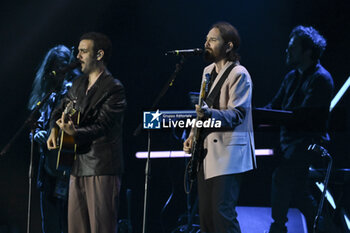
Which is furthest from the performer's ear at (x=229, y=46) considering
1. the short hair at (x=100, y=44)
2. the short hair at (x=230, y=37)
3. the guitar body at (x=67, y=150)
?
the guitar body at (x=67, y=150)

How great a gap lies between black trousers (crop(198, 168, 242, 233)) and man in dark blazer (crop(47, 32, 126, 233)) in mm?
666

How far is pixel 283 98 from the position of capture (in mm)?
3961

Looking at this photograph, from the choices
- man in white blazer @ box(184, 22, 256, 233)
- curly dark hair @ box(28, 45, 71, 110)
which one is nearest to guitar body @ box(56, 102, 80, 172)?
man in white blazer @ box(184, 22, 256, 233)

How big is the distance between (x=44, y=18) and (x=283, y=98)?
9.57 feet

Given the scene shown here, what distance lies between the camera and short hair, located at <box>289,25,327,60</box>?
3.92m

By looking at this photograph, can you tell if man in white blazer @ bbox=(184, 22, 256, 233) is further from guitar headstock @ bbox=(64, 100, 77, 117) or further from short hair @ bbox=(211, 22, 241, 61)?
guitar headstock @ bbox=(64, 100, 77, 117)

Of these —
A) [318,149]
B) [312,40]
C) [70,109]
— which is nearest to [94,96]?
[70,109]

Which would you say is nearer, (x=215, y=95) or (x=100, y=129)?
(x=215, y=95)

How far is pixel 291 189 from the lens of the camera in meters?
3.81

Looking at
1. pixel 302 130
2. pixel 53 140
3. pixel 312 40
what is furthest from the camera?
pixel 312 40

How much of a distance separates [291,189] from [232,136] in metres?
1.32

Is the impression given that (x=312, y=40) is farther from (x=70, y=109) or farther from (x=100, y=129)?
(x=70, y=109)

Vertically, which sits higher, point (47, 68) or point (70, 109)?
point (47, 68)

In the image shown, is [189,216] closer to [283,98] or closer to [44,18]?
[283,98]
